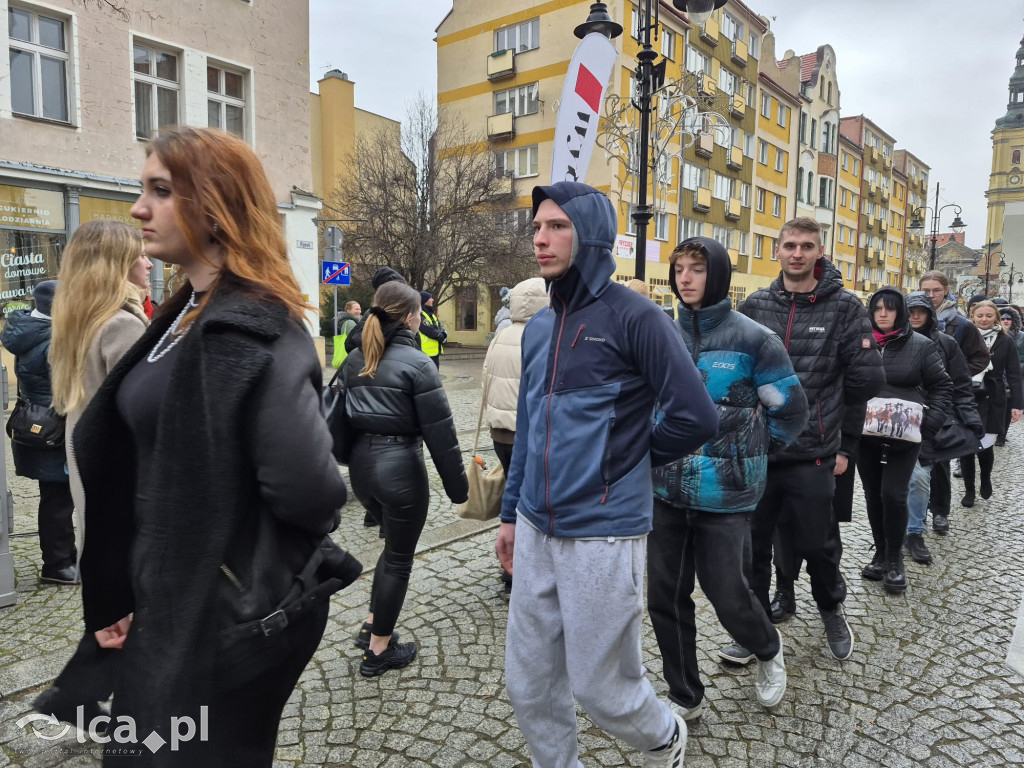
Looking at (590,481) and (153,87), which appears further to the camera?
(153,87)

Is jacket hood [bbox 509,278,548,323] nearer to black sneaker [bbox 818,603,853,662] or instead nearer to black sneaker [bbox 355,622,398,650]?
black sneaker [bbox 355,622,398,650]

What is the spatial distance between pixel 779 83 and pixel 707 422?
1868 inches

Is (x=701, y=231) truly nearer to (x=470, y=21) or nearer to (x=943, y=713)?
(x=470, y=21)

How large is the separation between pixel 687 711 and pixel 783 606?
1.45 m

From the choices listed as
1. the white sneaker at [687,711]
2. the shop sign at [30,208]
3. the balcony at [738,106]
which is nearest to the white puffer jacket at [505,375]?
the white sneaker at [687,711]

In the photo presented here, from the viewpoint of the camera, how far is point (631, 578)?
2.13 m

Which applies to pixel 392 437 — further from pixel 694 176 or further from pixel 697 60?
pixel 697 60

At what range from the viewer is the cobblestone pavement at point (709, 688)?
277 cm

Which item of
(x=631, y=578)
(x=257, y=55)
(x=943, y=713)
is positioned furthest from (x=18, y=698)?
(x=257, y=55)

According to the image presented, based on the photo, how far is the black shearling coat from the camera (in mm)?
1459

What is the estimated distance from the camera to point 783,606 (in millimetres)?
4137

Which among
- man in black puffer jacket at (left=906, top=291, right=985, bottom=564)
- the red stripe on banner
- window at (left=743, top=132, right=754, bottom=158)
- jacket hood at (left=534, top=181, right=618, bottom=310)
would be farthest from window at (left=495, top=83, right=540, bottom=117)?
jacket hood at (left=534, top=181, right=618, bottom=310)

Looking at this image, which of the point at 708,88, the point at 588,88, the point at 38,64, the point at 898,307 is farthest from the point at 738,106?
the point at 898,307

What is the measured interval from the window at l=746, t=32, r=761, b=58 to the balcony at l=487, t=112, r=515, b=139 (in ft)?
52.7
